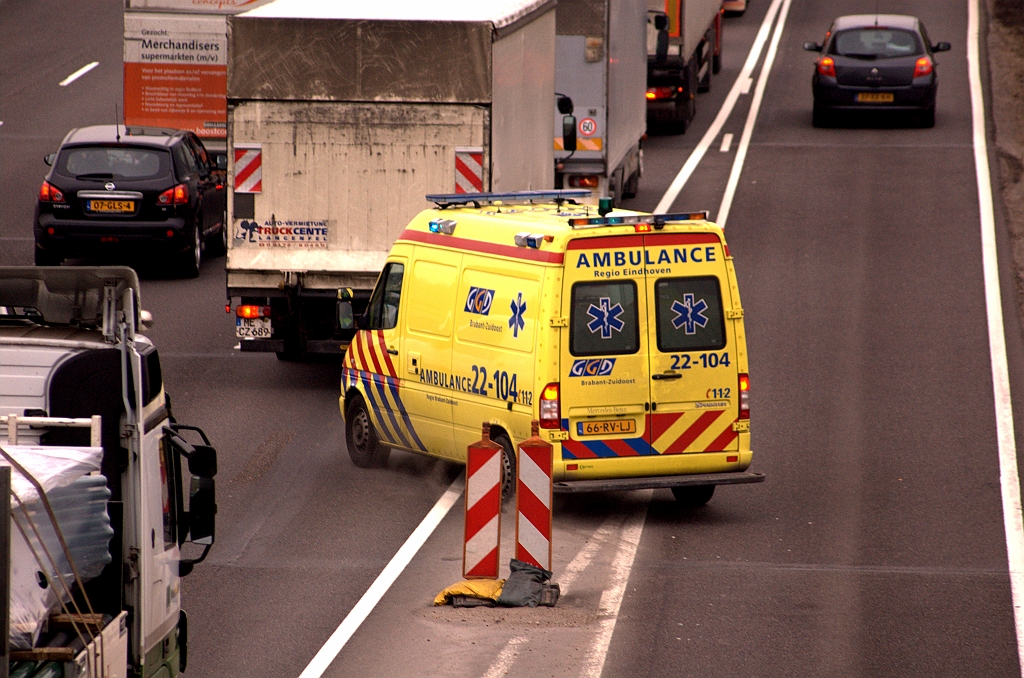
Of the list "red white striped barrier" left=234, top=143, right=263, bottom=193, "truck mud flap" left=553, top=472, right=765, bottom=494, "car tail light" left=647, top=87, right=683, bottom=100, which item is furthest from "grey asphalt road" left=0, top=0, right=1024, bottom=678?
"car tail light" left=647, top=87, right=683, bottom=100

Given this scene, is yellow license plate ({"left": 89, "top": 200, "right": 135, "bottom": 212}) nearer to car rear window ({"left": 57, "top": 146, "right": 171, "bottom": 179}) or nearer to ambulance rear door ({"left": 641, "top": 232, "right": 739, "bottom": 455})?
A: car rear window ({"left": 57, "top": 146, "right": 171, "bottom": 179})

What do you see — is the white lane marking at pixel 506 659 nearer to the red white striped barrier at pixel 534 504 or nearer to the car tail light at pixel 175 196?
the red white striped barrier at pixel 534 504

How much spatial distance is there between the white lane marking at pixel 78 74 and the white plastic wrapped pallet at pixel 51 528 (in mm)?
32659

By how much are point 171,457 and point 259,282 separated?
29.4ft

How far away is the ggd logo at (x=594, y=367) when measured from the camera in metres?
12.5

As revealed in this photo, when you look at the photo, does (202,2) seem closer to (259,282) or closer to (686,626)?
(259,282)

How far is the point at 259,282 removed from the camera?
16.5 meters

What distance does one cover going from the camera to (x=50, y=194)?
2153 centimetres

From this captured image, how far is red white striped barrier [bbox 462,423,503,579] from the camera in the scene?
11.1 m

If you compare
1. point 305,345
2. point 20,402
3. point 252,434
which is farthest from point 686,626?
point 305,345

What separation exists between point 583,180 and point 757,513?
10363 millimetres

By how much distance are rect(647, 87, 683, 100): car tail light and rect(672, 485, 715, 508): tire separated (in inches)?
773

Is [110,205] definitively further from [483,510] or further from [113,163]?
[483,510]

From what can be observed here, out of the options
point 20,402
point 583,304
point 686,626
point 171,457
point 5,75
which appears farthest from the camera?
point 5,75
